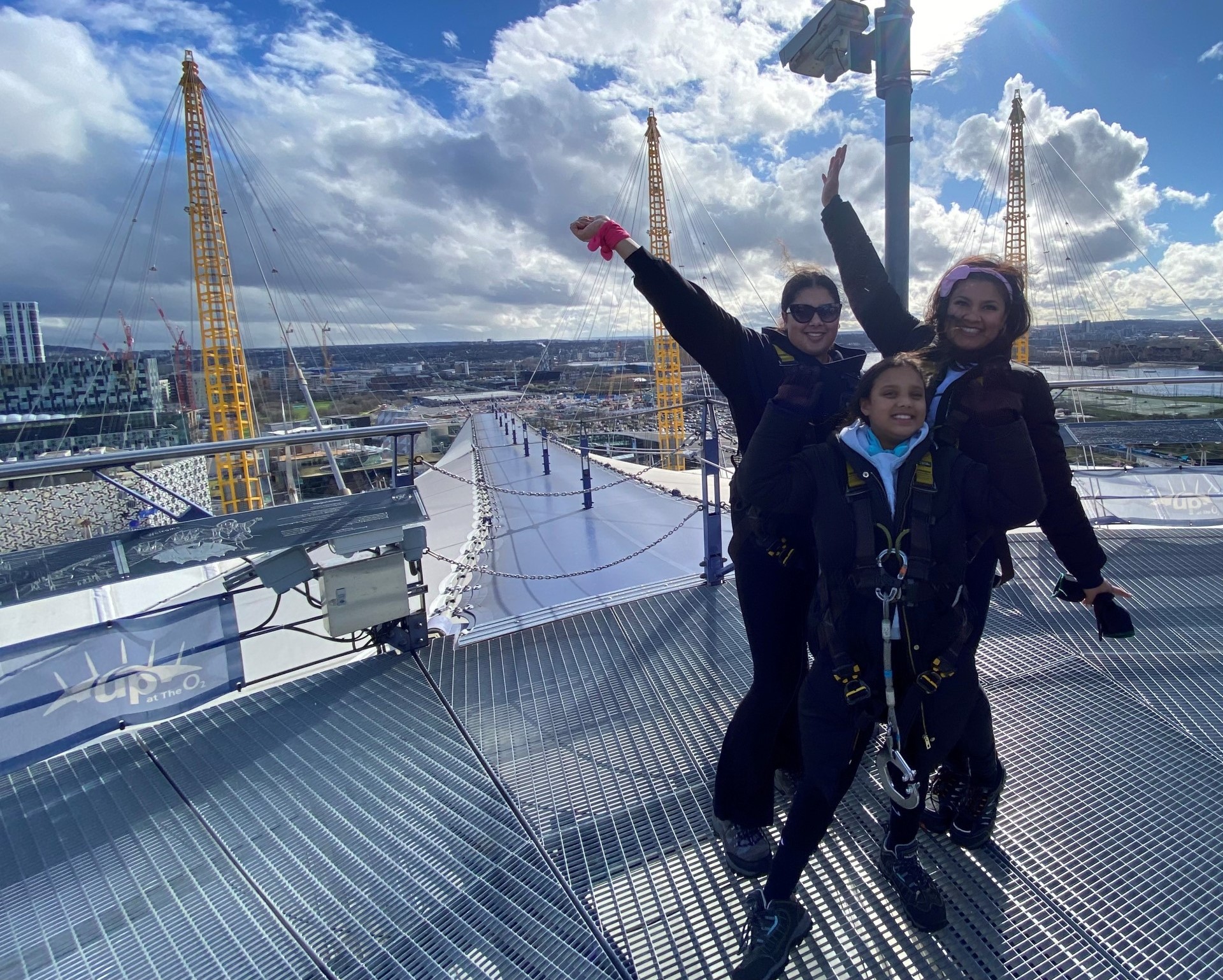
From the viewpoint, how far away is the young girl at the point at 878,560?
1628 mm

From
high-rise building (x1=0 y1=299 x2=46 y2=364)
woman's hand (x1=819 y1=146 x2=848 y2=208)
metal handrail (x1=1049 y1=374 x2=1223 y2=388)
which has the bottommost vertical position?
metal handrail (x1=1049 y1=374 x2=1223 y2=388)

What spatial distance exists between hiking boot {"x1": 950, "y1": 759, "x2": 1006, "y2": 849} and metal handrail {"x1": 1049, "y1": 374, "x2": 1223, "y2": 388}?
115 inches

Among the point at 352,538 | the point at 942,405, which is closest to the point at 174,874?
the point at 352,538

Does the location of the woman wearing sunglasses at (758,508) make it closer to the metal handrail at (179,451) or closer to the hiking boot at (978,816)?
the hiking boot at (978,816)

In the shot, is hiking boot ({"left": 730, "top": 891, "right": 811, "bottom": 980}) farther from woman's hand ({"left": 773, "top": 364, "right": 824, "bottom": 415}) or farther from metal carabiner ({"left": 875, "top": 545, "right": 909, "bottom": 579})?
woman's hand ({"left": 773, "top": 364, "right": 824, "bottom": 415})

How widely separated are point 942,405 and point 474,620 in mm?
3095

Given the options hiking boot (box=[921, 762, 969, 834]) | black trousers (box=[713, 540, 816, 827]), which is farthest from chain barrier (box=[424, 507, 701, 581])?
hiking boot (box=[921, 762, 969, 834])

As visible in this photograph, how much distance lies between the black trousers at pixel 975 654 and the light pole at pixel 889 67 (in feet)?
4.52

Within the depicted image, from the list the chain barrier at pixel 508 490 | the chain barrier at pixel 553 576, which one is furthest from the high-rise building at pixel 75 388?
the chain barrier at pixel 553 576

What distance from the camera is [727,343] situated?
188 centimetres

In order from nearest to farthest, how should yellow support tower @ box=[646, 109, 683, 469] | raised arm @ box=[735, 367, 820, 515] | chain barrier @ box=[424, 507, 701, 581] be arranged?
raised arm @ box=[735, 367, 820, 515] → chain barrier @ box=[424, 507, 701, 581] → yellow support tower @ box=[646, 109, 683, 469]

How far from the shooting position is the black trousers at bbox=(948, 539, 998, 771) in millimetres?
1810

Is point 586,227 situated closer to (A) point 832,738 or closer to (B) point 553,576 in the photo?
(A) point 832,738

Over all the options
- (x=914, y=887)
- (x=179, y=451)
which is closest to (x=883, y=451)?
(x=914, y=887)
